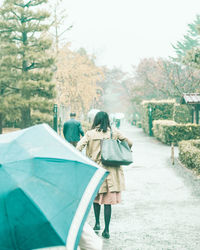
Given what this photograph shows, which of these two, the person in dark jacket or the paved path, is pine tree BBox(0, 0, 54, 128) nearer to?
the person in dark jacket

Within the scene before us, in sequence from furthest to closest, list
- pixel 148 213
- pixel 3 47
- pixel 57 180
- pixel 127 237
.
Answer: pixel 3 47
pixel 148 213
pixel 127 237
pixel 57 180

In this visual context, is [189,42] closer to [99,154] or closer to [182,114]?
[182,114]

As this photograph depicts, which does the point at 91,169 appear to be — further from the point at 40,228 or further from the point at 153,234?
the point at 153,234

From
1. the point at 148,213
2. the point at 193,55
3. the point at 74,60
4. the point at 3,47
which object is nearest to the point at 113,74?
the point at 74,60

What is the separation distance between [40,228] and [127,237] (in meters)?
3.13

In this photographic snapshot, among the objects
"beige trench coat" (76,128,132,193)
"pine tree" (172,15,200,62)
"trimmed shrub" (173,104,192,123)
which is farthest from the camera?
"pine tree" (172,15,200,62)

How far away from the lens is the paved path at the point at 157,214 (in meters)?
5.07

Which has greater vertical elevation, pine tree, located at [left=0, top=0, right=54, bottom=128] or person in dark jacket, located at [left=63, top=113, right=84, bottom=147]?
pine tree, located at [left=0, top=0, right=54, bottom=128]

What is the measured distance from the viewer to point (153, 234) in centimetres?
539

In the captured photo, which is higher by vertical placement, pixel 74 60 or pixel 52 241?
pixel 74 60

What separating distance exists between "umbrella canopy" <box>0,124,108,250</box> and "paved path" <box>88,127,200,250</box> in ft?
8.16

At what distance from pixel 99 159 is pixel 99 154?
0.21ft

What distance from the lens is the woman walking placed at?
491cm

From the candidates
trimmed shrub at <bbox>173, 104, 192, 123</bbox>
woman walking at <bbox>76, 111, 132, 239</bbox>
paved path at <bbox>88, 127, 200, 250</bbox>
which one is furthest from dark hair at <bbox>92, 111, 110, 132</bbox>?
trimmed shrub at <bbox>173, 104, 192, 123</bbox>
